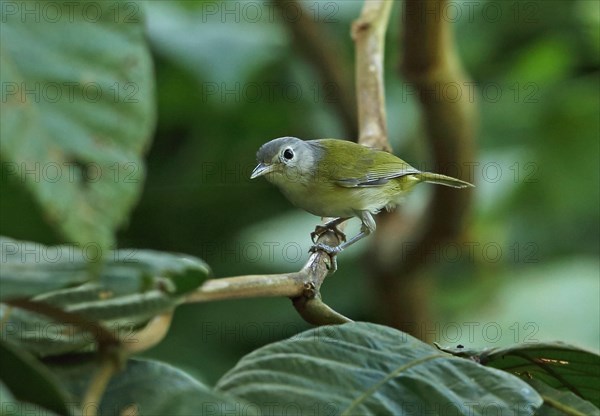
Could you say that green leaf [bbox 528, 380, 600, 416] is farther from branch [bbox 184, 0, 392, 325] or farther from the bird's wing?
the bird's wing

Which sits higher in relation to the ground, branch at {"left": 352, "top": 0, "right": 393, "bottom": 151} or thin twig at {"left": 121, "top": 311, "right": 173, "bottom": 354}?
branch at {"left": 352, "top": 0, "right": 393, "bottom": 151}

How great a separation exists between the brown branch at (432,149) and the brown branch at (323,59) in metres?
0.51

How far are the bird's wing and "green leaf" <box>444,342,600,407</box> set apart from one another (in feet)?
6.04

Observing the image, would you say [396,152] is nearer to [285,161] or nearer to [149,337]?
[285,161]

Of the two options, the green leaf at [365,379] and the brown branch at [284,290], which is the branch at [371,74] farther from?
the green leaf at [365,379]

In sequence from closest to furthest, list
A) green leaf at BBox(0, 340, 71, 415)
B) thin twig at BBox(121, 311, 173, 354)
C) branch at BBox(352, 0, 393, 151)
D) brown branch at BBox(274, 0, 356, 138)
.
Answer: green leaf at BBox(0, 340, 71, 415) → thin twig at BBox(121, 311, 173, 354) → branch at BBox(352, 0, 393, 151) → brown branch at BBox(274, 0, 356, 138)

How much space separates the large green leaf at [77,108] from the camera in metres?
0.77

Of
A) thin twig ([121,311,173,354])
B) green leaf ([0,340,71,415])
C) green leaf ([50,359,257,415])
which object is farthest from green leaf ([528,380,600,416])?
green leaf ([0,340,71,415])

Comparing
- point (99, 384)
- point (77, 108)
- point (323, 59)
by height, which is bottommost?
point (99, 384)

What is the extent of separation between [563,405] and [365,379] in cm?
30

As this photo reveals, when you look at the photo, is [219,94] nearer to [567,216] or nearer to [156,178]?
[156,178]

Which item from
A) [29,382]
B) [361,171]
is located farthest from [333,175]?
[29,382]

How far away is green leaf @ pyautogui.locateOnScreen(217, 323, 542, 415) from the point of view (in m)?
1.15

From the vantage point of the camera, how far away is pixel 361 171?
3242mm
